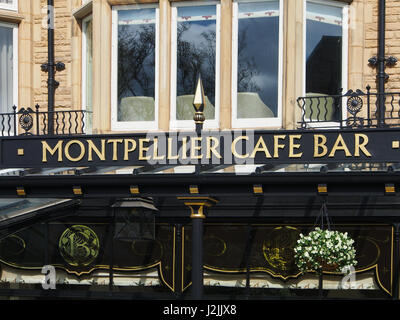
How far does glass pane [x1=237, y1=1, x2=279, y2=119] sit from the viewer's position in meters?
14.9

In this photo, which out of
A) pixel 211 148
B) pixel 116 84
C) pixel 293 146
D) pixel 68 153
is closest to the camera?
pixel 293 146

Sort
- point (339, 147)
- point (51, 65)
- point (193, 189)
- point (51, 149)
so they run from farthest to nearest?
point (51, 65) → point (51, 149) → point (339, 147) → point (193, 189)

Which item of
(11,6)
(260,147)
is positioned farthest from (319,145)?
(11,6)

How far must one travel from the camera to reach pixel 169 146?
13883 millimetres

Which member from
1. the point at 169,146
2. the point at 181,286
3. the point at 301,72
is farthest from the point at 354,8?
the point at 181,286

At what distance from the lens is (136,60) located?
51.1 ft

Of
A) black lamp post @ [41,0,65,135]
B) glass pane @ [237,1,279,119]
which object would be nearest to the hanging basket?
glass pane @ [237,1,279,119]

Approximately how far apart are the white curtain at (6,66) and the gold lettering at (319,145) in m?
6.33

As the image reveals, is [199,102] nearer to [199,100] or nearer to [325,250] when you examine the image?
[199,100]

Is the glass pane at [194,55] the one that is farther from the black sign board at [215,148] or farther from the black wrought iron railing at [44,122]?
the black wrought iron railing at [44,122]

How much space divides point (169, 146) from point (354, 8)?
13.3 ft

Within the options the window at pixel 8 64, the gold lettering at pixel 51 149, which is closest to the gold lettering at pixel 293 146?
the gold lettering at pixel 51 149

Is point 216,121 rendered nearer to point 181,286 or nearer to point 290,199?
point 290,199

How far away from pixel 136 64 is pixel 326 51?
3.28 metres
